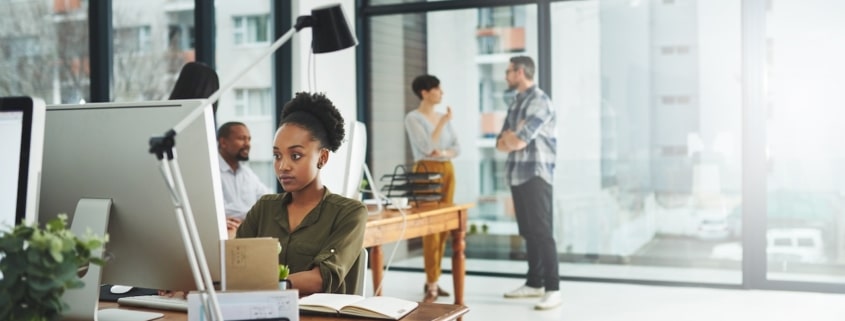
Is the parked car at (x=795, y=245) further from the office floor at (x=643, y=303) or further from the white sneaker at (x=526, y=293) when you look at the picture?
the white sneaker at (x=526, y=293)

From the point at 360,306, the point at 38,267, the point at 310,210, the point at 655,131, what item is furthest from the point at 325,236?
the point at 655,131

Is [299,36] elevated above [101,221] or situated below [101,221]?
above

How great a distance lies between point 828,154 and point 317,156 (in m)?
4.28

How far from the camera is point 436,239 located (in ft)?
18.9

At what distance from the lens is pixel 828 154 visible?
5.75 metres

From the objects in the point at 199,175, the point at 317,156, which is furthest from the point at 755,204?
the point at 199,175

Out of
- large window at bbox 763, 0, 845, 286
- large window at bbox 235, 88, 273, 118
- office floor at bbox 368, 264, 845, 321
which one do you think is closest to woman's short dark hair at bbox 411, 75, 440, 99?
large window at bbox 235, 88, 273, 118

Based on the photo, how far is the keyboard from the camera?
6.71 feet

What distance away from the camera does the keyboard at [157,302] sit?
2045 millimetres

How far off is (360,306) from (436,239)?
3829 millimetres

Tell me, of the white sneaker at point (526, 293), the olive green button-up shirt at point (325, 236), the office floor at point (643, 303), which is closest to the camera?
the olive green button-up shirt at point (325, 236)

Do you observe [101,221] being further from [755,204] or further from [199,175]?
[755,204]

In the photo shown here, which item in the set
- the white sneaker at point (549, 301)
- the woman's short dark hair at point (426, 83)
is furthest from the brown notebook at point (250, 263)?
the woman's short dark hair at point (426, 83)

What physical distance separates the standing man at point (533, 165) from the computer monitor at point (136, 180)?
3.81m
